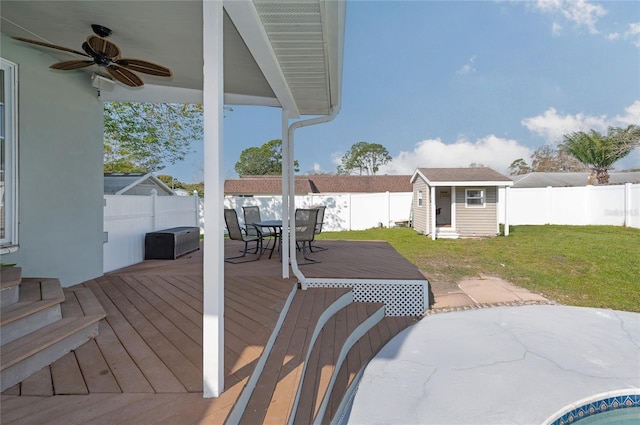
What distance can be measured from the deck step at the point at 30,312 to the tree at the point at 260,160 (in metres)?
34.7

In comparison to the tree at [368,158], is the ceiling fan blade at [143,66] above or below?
below

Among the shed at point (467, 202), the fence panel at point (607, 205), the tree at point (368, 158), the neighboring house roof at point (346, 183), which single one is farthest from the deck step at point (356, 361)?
the tree at point (368, 158)

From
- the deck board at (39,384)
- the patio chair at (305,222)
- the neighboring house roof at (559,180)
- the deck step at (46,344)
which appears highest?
the neighboring house roof at (559,180)

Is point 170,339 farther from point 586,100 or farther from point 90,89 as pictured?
point 586,100

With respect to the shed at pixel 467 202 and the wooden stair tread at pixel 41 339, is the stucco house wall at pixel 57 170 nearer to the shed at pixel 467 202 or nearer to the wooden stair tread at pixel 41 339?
the wooden stair tread at pixel 41 339

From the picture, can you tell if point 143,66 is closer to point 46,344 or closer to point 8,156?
point 8,156

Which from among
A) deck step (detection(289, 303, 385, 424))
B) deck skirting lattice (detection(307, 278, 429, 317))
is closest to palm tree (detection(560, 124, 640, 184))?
deck skirting lattice (detection(307, 278, 429, 317))

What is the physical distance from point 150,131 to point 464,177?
12.4m

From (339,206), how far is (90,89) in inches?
437

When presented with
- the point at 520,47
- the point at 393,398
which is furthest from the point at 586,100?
the point at 393,398

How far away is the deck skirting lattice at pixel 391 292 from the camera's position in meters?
4.45

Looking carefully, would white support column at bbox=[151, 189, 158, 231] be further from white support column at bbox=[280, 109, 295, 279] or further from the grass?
the grass

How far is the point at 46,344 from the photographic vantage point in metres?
2.01

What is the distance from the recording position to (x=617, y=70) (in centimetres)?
1708
